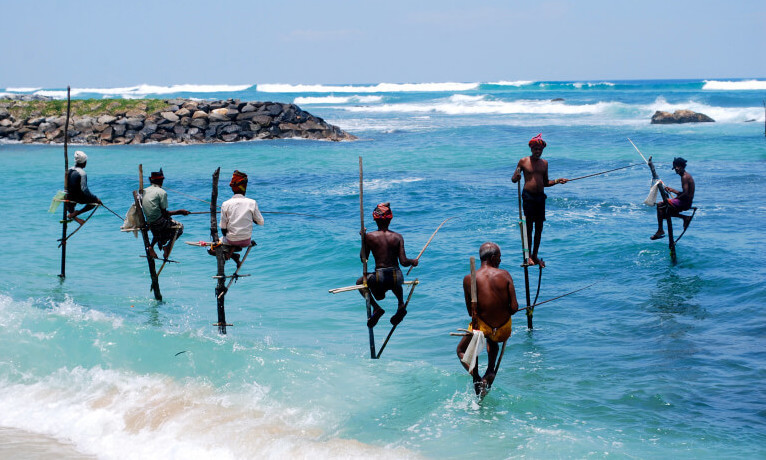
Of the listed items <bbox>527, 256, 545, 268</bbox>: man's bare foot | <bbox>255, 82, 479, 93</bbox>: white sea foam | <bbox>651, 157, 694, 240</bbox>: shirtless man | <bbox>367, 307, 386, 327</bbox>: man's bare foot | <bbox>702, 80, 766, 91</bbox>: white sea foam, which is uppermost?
<bbox>255, 82, 479, 93</bbox>: white sea foam

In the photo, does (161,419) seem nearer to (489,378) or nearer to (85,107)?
(489,378)

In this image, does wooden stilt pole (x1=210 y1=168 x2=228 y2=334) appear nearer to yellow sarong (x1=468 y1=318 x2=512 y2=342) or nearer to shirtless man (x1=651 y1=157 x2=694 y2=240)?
yellow sarong (x1=468 y1=318 x2=512 y2=342)

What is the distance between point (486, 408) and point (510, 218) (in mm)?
12249

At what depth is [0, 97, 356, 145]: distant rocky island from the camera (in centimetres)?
4034

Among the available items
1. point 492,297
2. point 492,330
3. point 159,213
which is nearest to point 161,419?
point 492,330

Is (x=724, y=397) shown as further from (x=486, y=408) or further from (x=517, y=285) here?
(x=517, y=285)

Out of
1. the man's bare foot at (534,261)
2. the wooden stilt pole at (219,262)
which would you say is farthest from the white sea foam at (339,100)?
the wooden stilt pole at (219,262)

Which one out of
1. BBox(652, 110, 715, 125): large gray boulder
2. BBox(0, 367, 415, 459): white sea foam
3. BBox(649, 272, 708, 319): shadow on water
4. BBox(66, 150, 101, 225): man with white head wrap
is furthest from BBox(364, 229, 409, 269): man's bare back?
BBox(652, 110, 715, 125): large gray boulder

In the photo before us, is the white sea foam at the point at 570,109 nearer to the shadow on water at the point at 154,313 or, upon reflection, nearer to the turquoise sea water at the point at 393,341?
the turquoise sea water at the point at 393,341

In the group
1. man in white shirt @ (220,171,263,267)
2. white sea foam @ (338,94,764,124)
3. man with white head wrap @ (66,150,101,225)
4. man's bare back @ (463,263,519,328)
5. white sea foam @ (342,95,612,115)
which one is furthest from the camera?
white sea foam @ (342,95,612,115)

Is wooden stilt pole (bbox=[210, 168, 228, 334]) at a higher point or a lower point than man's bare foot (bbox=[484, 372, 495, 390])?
higher

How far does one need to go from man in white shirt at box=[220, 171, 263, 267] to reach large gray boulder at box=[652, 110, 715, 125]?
4405cm

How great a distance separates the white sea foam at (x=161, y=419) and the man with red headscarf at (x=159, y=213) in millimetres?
3040

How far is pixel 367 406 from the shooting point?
905cm
